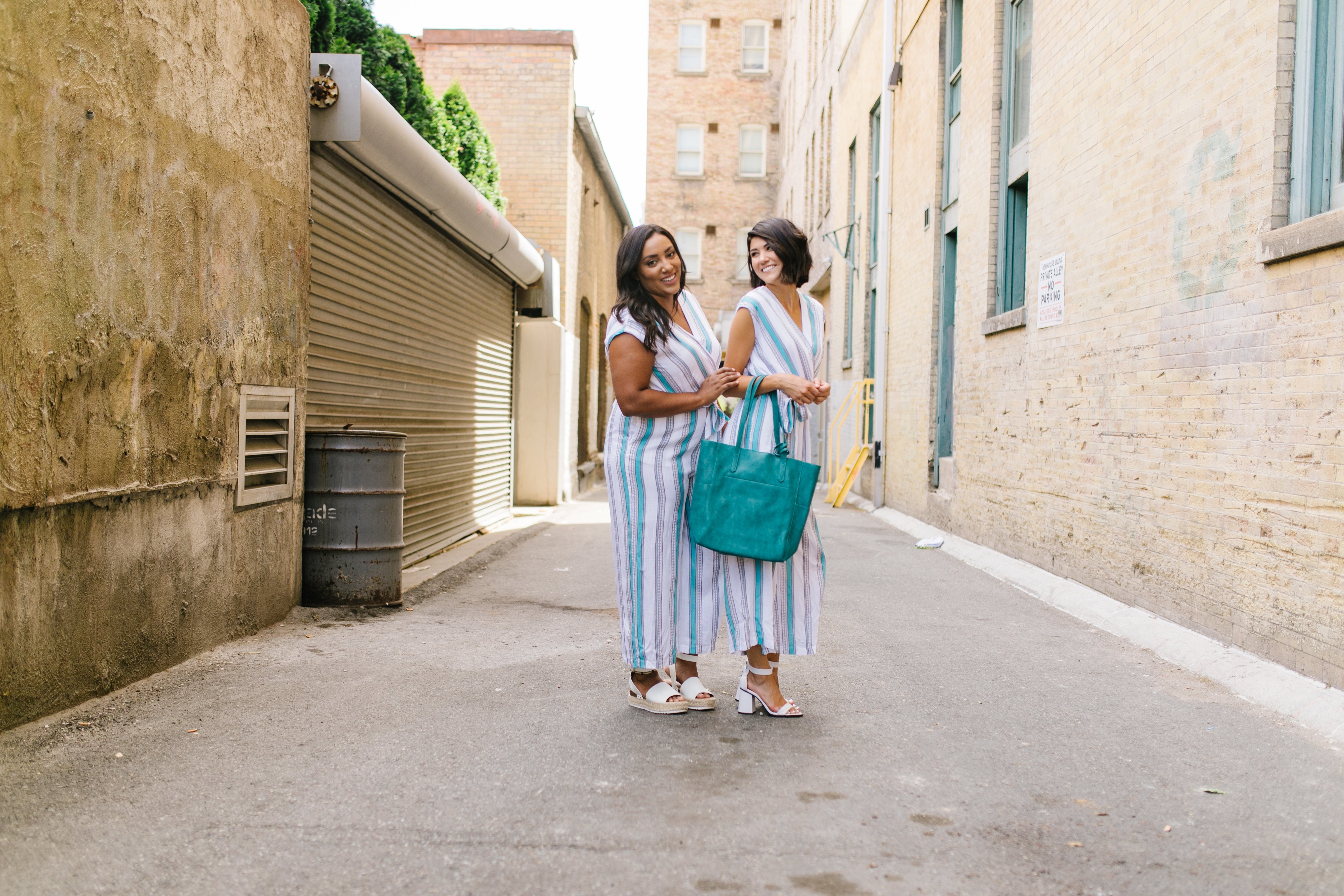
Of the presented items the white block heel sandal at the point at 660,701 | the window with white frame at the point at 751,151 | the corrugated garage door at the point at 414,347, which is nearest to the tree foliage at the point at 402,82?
the corrugated garage door at the point at 414,347

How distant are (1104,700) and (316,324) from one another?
504 centimetres

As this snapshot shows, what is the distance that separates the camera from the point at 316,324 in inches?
269

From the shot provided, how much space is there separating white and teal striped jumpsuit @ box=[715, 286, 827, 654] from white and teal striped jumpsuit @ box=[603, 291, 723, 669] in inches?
4.2

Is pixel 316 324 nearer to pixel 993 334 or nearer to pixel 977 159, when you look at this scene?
pixel 993 334

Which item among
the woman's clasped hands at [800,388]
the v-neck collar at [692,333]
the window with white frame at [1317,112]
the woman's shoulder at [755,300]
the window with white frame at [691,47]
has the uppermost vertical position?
the window with white frame at [691,47]

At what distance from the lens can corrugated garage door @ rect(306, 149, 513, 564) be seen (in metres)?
7.07

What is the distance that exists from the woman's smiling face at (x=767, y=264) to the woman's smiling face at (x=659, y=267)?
31 cm

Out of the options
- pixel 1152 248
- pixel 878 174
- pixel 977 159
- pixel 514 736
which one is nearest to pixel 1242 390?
pixel 1152 248

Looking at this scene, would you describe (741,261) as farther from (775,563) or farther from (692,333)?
(775,563)

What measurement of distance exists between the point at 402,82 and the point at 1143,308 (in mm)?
8784

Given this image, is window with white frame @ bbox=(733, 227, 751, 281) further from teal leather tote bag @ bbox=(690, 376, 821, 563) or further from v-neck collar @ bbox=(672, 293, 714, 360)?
teal leather tote bag @ bbox=(690, 376, 821, 563)

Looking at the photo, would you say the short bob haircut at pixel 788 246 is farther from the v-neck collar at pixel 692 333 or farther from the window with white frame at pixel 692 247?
the window with white frame at pixel 692 247

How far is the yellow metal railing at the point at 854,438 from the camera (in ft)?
51.2

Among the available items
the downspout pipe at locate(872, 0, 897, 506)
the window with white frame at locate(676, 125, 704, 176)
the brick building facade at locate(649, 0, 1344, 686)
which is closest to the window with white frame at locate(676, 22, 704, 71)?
the window with white frame at locate(676, 125, 704, 176)
